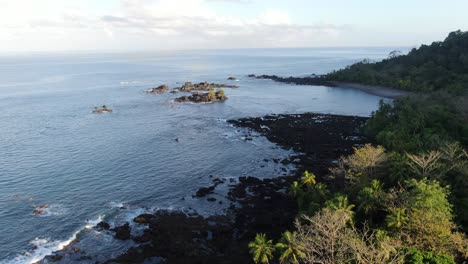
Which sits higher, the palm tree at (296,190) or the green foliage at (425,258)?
the green foliage at (425,258)

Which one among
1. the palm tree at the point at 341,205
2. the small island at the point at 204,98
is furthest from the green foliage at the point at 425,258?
the small island at the point at 204,98

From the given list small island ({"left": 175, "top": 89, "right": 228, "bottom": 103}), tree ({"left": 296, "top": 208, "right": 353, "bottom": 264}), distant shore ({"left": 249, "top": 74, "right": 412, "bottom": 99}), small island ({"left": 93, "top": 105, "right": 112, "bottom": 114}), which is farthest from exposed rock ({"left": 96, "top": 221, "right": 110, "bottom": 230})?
distant shore ({"left": 249, "top": 74, "right": 412, "bottom": 99})

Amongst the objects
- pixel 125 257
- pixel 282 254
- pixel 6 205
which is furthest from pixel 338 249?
pixel 6 205

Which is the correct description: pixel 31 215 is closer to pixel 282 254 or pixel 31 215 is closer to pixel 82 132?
pixel 282 254

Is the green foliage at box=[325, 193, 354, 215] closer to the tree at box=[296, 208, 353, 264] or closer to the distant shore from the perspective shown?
the tree at box=[296, 208, 353, 264]

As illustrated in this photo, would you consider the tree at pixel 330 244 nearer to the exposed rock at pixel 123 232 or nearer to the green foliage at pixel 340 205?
the green foliage at pixel 340 205

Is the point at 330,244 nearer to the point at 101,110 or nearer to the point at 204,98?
the point at 101,110
